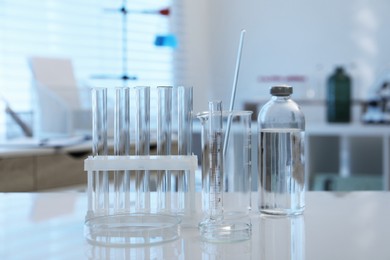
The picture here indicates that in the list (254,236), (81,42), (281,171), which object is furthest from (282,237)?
(81,42)

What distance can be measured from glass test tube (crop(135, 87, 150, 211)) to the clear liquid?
7.1 inches

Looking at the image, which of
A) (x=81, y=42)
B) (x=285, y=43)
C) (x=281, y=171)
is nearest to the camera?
(x=281, y=171)

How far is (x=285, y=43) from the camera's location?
3.48 metres

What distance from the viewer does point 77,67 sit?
296 centimetres

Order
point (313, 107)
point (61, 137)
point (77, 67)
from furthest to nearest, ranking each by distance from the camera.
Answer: point (313, 107)
point (77, 67)
point (61, 137)

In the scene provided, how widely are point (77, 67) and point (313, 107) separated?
A: 55.2 inches

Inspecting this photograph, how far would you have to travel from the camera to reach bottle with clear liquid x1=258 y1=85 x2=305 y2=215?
779 millimetres

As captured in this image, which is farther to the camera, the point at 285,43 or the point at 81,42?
the point at 285,43

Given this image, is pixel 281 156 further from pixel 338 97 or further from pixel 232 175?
pixel 338 97

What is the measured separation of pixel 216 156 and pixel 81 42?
2.44 m

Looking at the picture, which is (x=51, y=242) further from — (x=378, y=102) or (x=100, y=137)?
(x=378, y=102)

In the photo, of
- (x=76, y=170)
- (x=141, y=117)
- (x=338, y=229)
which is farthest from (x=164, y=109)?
(x=76, y=170)

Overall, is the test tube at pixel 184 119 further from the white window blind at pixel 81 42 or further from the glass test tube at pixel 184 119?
the white window blind at pixel 81 42

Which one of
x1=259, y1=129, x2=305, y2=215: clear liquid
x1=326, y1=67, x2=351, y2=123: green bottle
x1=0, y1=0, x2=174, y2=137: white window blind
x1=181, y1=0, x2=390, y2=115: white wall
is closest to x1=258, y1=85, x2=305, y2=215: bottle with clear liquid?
x1=259, y1=129, x2=305, y2=215: clear liquid
